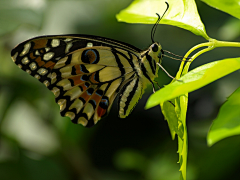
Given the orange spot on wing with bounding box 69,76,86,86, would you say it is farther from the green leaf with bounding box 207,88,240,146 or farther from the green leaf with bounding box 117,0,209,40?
the green leaf with bounding box 207,88,240,146

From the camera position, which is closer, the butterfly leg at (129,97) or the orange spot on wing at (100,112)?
the butterfly leg at (129,97)

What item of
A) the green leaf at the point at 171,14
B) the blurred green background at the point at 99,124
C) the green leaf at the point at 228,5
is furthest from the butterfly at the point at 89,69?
the blurred green background at the point at 99,124

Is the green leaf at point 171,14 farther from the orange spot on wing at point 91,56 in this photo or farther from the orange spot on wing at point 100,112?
the orange spot on wing at point 100,112

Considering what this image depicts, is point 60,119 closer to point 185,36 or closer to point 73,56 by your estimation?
point 73,56

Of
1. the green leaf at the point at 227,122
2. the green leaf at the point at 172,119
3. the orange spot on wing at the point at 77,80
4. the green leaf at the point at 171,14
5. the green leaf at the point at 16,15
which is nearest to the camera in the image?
the green leaf at the point at 227,122

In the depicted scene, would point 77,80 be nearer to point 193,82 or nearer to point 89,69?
point 89,69

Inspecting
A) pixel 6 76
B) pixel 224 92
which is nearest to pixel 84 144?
pixel 6 76

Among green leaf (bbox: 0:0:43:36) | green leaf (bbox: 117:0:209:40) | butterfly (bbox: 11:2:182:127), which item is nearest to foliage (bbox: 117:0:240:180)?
green leaf (bbox: 117:0:209:40)
